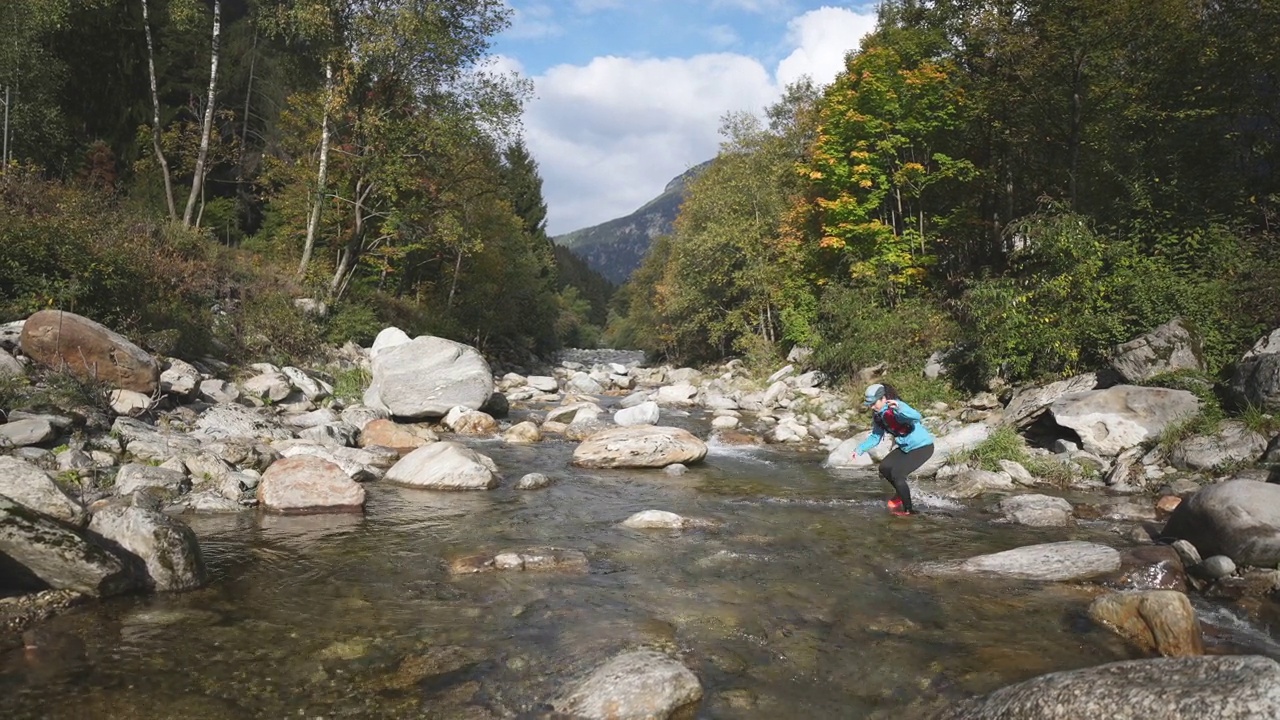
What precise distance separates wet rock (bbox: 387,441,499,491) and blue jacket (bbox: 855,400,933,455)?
5982 millimetres

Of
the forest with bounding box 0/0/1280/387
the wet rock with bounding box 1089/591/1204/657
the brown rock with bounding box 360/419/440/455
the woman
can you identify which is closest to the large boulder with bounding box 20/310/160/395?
the forest with bounding box 0/0/1280/387

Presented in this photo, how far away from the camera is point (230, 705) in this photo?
177 inches

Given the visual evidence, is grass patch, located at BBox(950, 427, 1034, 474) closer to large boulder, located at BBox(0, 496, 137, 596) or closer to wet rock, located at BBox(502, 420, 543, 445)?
wet rock, located at BBox(502, 420, 543, 445)

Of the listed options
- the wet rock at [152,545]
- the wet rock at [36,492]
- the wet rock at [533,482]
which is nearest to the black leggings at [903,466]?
the wet rock at [533,482]

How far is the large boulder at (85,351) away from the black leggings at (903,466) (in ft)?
42.1

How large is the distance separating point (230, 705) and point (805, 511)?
25.4 ft

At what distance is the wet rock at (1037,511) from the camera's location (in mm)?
9641

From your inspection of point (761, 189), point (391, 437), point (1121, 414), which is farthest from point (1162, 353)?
point (761, 189)

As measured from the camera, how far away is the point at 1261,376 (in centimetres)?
1159

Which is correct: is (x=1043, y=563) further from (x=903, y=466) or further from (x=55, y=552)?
(x=55, y=552)

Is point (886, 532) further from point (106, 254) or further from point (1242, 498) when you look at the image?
point (106, 254)

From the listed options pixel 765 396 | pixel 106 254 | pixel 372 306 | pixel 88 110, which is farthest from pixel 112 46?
pixel 765 396

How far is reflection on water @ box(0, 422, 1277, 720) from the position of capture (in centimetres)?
476

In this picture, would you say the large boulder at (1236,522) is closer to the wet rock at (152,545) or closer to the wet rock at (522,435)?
the wet rock at (152,545)
